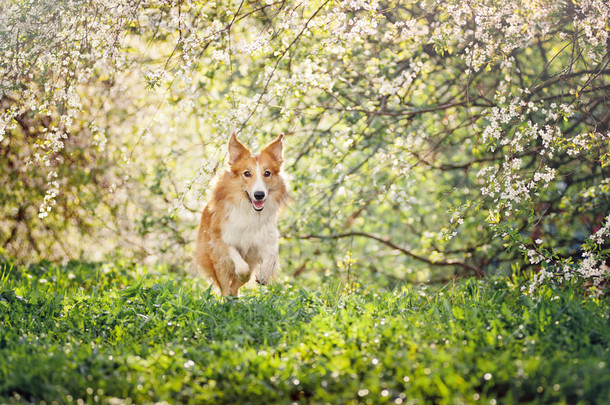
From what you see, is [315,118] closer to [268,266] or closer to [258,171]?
[258,171]

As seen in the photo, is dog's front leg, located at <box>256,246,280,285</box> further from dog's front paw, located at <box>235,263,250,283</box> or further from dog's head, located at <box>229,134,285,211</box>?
dog's head, located at <box>229,134,285,211</box>

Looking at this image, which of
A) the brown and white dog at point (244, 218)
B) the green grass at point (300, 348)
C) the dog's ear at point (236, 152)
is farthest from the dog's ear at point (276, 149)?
the green grass at point (300, 348)

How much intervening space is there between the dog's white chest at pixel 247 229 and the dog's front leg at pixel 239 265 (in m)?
0.08

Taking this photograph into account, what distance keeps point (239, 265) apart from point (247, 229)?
0.36 m

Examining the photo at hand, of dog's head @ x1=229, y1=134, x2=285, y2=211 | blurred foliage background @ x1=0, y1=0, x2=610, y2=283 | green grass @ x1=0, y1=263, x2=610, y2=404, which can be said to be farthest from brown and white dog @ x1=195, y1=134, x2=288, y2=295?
green grass @ x1=0, y1=263, x2=610, y2=404

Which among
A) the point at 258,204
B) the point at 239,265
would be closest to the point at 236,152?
the point at 258,204

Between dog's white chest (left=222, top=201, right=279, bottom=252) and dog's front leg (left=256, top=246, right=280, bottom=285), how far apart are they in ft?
0.29

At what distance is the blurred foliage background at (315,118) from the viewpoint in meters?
5.23

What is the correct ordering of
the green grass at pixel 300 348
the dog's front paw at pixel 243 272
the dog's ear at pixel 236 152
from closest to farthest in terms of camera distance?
the green grass at pixel 300 348
the dog's front paw at pixel 243 272
the dog's ear at pixel 236 152

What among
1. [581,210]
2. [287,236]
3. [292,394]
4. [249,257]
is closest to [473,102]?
[581,210]

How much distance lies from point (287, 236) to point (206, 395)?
4.57 metres

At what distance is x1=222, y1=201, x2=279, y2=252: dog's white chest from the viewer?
543 cm

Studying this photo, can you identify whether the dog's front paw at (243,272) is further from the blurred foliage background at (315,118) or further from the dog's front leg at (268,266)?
the blurred foliage background at (315,118)

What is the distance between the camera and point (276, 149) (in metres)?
5.54
